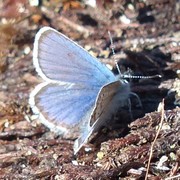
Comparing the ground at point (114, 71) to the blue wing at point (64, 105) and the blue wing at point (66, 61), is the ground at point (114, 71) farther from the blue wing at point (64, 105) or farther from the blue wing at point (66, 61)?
the blue wing at point (66, 61)

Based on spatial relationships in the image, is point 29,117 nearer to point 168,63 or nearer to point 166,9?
point 168,63

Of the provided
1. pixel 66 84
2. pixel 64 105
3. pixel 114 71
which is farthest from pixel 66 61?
pixel 114 71

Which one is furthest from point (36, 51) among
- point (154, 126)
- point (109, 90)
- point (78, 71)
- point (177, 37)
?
point (177, 37)

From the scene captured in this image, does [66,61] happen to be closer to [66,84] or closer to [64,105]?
[66,84]

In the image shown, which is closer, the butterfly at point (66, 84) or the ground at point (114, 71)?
the ground at point (114, 71)

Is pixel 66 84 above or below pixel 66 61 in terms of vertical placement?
below

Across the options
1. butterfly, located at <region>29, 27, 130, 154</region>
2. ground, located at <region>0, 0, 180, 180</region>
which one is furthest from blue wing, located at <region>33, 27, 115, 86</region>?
ground, located at <region>0, 0, 180, 180</region>

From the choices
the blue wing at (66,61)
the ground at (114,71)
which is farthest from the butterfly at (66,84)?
the ground at (114,71)
